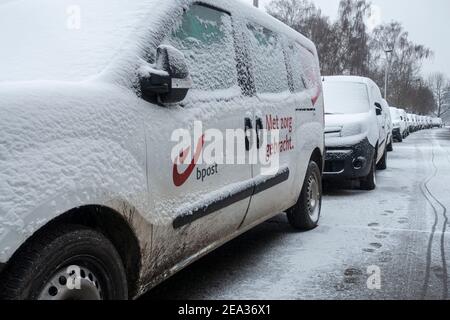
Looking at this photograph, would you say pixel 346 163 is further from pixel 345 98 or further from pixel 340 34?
pixel 340 34

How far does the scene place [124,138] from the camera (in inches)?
89.5

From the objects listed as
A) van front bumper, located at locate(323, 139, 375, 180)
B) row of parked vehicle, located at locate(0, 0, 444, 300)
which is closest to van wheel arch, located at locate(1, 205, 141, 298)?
row of parked vehicle, located at locate(0, 0, 444, 300)

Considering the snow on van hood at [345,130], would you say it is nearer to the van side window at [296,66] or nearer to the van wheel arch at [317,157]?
the van wheel arch at [317,157]

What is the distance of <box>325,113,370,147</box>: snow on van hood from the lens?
7.63 m

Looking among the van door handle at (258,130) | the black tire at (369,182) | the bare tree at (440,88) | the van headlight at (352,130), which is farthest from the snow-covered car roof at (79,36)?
the bare tree at (440,88)

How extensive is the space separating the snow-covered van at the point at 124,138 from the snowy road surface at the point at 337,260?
42cm

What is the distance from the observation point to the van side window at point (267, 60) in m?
3.82

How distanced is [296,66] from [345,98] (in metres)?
3.96

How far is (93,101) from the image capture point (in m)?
2.17

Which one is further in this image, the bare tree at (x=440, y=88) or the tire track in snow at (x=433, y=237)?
the bare tree at (x=440, y=88)

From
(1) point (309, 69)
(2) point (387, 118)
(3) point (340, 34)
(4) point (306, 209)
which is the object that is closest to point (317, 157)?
(4) point (306, 209)

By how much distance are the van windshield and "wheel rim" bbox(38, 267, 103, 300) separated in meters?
6.68

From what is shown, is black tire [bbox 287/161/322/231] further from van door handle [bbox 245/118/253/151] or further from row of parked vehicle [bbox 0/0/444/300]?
van door handle [bbox 245/118/253/151]
